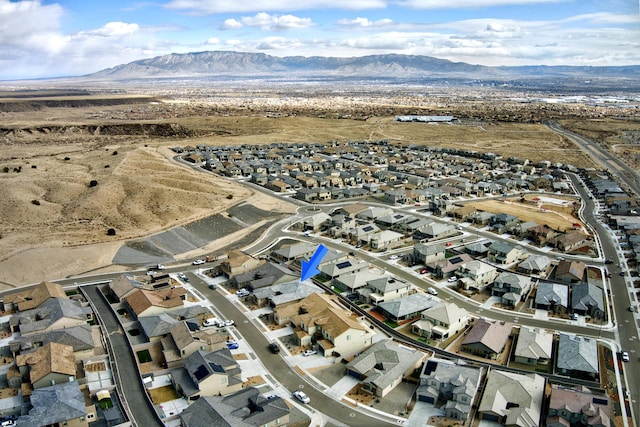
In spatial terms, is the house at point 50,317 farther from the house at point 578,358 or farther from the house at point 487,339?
the house at point 578,358

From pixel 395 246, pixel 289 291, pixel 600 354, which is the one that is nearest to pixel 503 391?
pixel 600 354

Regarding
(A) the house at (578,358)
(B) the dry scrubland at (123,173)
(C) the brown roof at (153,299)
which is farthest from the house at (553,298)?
(B) the dry scrubland at (123,173)

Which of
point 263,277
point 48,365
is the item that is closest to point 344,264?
point 263,277

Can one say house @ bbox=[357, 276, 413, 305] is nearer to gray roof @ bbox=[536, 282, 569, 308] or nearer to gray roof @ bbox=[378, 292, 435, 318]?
gray roof @ bbox=[378, 292, 435, 318]

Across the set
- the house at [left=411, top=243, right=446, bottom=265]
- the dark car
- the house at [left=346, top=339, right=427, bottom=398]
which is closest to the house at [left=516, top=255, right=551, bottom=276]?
the house at [left=411, top=243, right=446, bottom=265]

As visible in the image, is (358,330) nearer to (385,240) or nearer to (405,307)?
(405,307)
